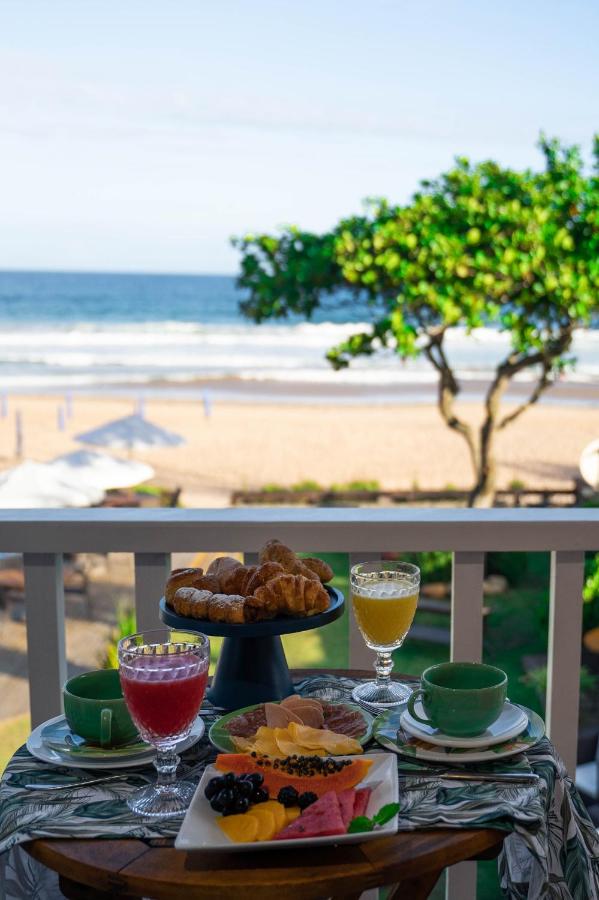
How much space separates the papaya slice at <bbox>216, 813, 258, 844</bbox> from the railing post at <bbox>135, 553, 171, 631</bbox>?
0.84 metres

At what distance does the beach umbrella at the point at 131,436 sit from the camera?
1075 centimetres

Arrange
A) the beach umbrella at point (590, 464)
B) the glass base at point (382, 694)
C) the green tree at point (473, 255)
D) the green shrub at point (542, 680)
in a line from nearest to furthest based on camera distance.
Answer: the glass base at point (382, 694) < the green shrub at point (542, 680) < the beach umbrella at point (590, 464) < the green tree at point (473, 255)

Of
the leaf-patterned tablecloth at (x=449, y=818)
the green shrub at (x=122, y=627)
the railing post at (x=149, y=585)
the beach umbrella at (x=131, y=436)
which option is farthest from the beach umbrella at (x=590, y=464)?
the beach umbrella at (x=131, y=436)

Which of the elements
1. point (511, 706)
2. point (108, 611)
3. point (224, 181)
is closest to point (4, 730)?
point (108, 611)

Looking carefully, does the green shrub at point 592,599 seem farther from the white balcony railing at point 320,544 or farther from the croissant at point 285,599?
the croissant at point 285,599

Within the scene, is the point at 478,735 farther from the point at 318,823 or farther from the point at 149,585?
the point at 149,585

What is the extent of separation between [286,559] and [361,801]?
448 millimetres

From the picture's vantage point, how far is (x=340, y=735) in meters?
1.11

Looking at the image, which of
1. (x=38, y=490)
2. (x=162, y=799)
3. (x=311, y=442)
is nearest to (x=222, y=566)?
(x=162, y=799)

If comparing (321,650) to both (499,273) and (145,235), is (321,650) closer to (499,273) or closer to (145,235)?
(499,273)

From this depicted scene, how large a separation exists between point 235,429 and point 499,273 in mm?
8681

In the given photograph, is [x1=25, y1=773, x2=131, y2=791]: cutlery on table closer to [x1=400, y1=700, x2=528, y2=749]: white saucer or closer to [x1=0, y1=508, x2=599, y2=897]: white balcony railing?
[x1=400, y1=700, x2=528, y2=749]: white saucer

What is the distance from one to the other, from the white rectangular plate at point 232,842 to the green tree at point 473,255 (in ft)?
19.2

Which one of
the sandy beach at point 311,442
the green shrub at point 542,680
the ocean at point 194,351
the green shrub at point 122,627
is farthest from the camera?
the ocean at point 194,351
